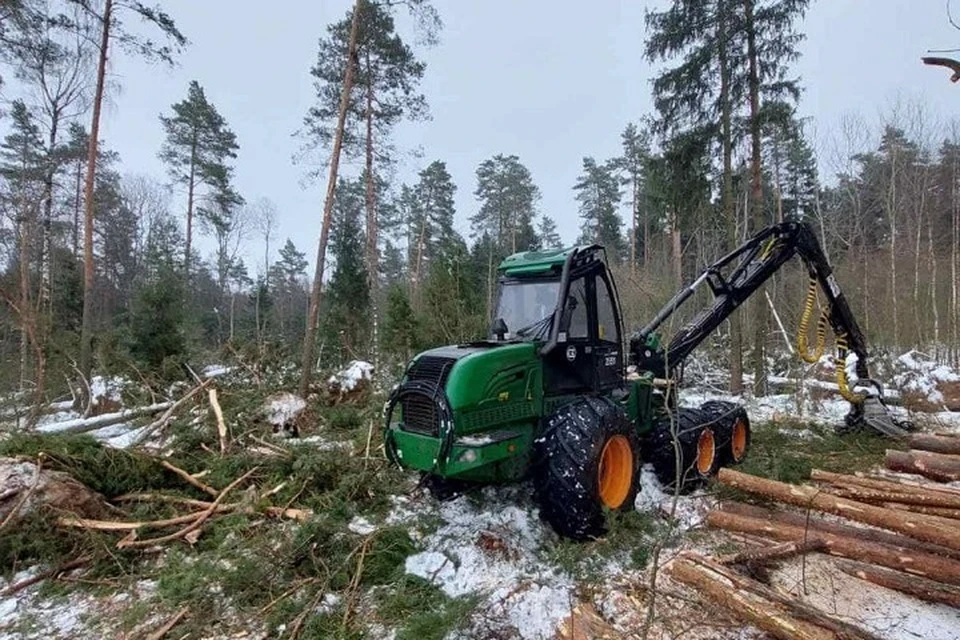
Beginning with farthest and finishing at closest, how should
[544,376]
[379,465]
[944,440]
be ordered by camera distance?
[944,440] → [379,465] → [544,376]

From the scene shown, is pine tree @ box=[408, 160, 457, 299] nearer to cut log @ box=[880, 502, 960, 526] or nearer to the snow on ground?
the snow on ground

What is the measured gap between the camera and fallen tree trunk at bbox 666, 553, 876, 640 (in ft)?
8.54

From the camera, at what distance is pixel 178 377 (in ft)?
32.8

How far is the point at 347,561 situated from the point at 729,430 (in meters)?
4.38

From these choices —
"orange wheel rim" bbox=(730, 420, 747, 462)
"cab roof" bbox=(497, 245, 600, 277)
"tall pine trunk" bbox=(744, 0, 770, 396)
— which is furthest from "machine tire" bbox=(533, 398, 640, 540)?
"tall pine trunk" bbox=(744, 0, 770, 396)

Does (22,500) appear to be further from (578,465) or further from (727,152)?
(727,152)

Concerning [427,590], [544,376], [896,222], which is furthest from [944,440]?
[896,222]

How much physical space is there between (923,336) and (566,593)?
1893 centimetres

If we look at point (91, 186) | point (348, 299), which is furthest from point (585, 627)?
point (348, 299)

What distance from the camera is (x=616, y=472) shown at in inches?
176

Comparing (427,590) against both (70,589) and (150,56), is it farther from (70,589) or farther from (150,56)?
(150,56)

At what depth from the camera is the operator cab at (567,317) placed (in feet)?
15.0

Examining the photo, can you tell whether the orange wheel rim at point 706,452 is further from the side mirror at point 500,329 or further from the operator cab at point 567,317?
the side mirror at point 500,329

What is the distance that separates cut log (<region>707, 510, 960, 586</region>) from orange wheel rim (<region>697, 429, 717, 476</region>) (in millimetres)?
1136
